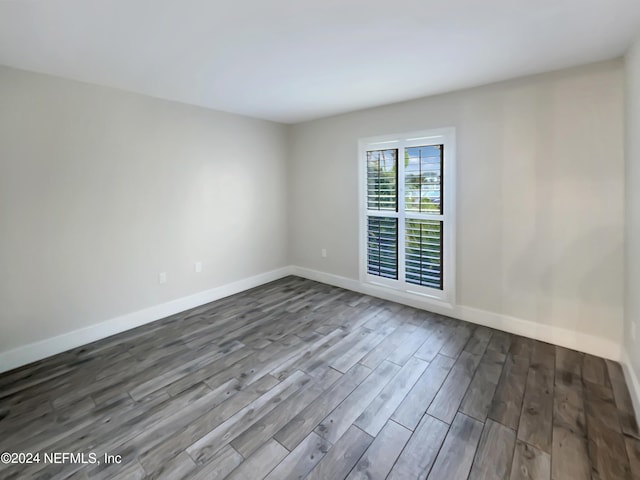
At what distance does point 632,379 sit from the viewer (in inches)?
80.3

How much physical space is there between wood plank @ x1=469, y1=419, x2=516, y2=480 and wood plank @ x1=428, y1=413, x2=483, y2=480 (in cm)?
3

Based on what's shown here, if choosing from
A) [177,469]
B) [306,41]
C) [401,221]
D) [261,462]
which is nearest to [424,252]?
[401,221]

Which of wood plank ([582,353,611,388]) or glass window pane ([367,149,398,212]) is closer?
wood plank ([582,353,611,388])

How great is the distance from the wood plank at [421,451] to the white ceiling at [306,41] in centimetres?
242

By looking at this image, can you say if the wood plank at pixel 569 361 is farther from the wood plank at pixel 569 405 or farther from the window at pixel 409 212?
the window at pixel 409 212

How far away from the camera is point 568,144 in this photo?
8.32 ft

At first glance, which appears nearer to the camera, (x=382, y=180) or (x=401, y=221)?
(x=401, y=221)

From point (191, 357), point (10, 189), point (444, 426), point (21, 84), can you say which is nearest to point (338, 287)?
point (191, 357)

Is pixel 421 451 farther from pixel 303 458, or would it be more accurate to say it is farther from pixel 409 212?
pixel 409 212

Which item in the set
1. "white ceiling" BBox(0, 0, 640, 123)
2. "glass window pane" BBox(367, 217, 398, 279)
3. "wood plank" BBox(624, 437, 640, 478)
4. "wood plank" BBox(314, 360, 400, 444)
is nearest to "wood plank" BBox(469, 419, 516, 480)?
"wood plank" BBox(624, 437, 640, 478)

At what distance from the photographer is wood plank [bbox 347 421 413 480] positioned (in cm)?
152

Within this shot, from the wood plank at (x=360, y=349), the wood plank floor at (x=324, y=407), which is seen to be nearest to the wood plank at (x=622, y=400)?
the wood plank floor at (x=324, y=407)

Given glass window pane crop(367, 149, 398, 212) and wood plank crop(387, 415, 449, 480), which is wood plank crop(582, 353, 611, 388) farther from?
glass window pane crop(367, 149, 398, 212)

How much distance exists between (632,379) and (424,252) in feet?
6.21
